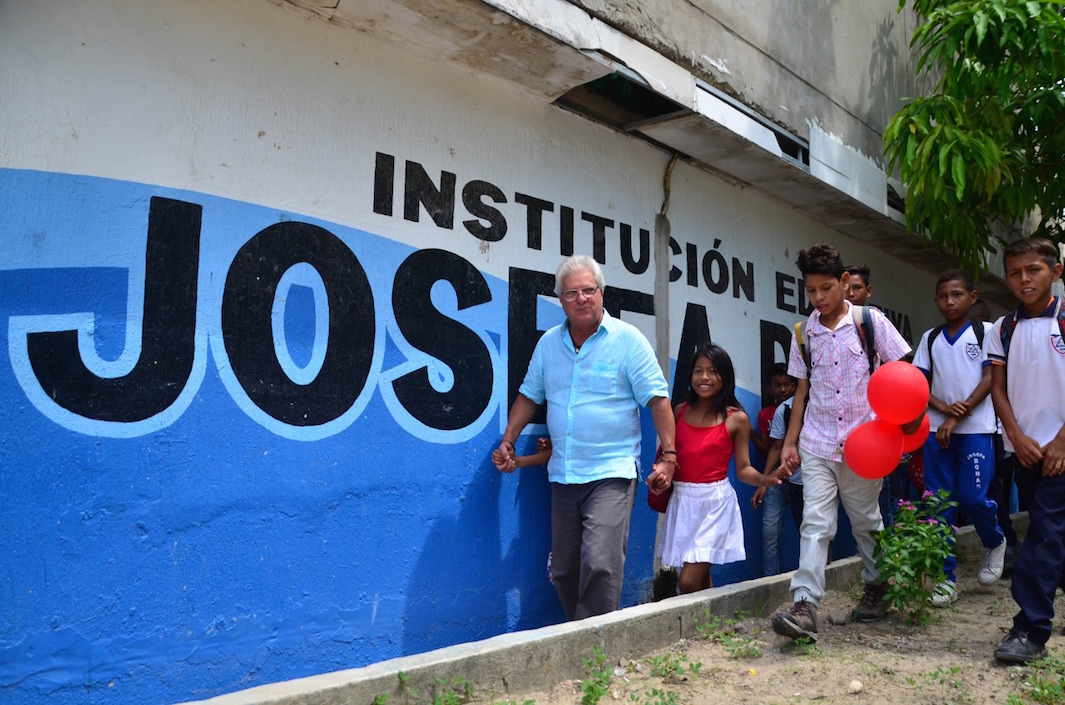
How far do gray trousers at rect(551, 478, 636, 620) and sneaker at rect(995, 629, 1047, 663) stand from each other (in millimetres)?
1589

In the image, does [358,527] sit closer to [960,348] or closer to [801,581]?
[801,581]

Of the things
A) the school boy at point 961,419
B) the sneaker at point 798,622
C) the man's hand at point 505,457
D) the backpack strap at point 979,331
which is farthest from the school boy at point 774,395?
the man's hand at point 505,457

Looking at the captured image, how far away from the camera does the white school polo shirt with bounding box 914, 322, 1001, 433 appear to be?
493 cm


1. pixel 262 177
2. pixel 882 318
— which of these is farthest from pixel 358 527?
pixel 882 318

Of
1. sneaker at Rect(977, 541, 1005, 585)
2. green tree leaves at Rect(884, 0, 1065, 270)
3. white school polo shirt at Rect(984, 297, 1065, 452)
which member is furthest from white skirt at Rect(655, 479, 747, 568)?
green tree leaves at Rect(884, 0, 1065, 270)

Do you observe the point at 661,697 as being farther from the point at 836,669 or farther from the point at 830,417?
the point at 830,417

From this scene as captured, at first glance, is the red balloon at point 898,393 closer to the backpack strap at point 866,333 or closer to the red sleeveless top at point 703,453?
the backpack strap at point 866,333

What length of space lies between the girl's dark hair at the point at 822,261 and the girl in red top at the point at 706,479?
2.74ft

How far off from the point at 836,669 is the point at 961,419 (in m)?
2.15

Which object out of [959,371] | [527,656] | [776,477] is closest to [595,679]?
[527,656]

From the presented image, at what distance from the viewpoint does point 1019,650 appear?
3.39 metres

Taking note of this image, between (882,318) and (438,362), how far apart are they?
Answer: 2.12m

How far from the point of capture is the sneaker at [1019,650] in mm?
3383

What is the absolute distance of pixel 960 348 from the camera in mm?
5137
